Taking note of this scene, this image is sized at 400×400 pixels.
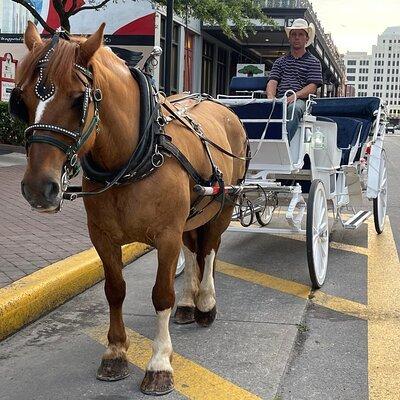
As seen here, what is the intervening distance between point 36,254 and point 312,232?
2.66 meters

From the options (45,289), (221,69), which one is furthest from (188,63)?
(45,289)

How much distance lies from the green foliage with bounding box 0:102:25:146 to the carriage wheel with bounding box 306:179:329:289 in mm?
12205

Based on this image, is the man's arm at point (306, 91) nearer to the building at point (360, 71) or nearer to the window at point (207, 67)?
the window at point (207, 67)

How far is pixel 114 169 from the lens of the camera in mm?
3174

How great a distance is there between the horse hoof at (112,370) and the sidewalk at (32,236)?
59.9 inches

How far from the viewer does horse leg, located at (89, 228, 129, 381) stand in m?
3.52

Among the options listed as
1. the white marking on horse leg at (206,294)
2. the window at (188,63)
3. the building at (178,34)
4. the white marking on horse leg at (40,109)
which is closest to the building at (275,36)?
the building at (178,34)

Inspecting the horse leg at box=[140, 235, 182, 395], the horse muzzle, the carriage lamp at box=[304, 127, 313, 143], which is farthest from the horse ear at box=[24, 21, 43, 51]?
the carriage lamp at box=[304, 127, 313, 143]

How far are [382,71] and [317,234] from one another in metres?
194

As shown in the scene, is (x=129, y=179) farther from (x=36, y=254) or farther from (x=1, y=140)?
(x=1, y=140)

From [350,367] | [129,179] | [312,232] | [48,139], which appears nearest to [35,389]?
[129,179]

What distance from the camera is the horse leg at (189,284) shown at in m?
4.59

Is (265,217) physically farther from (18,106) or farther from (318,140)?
(18,106)

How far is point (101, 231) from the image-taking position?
3.44 m
